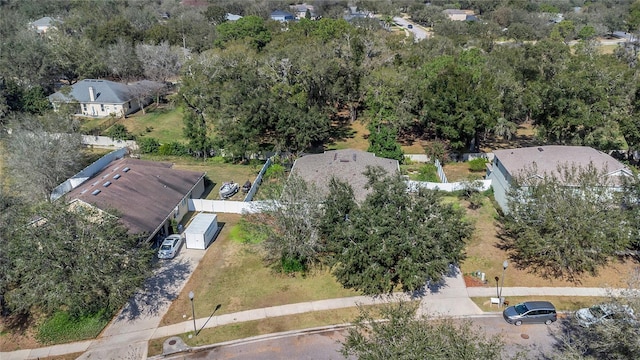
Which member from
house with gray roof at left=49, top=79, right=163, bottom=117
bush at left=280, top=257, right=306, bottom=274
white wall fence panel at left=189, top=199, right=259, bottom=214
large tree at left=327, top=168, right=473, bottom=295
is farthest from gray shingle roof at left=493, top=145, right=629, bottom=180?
house with gray roof at left=49, top=79, right=163, bottom=117

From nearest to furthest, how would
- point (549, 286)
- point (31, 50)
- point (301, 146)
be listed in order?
point (549, 286), point (301, 146), point (31, 50)

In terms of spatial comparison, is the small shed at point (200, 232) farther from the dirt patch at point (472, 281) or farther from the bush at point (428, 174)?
the bush at point (428, 174)

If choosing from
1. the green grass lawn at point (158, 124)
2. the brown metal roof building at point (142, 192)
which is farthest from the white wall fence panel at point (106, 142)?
the brown metal roof building at point (142, 192)

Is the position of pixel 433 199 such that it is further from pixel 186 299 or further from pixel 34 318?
pixel 34 318

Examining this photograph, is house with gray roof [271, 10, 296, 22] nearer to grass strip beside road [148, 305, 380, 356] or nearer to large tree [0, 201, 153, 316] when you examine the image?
large tree [0, 201, 153, 316]

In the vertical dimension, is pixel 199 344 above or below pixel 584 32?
below

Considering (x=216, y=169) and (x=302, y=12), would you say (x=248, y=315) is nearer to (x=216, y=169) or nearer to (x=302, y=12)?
(x=216, y=169)

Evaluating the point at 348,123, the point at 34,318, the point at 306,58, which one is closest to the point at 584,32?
the point at 348,123

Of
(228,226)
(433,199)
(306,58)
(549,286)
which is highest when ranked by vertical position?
(306,58)
